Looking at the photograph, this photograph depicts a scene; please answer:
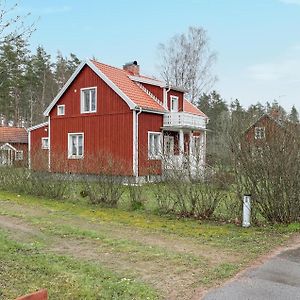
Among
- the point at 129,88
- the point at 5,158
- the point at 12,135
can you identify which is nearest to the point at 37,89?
the point at 12,135

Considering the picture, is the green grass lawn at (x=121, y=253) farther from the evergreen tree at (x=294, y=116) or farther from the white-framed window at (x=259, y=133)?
the evergreen tree at (x=294, y=116)

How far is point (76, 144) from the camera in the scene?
2577 cm

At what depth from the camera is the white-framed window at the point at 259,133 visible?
9.89 metres

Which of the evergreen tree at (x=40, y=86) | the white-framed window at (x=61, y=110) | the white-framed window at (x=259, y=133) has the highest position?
the evergreen tree at (x=40, y=86)

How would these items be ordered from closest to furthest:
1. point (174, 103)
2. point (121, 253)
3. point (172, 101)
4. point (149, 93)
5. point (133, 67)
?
1. point (121, 253)
2. point (149, 93)
3. point (172, 101)
4. point (174, 103)
5. point (133, 67)

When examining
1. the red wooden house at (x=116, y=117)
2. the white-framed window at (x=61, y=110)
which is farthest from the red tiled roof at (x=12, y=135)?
the white-framed window at (x=61, y=110)

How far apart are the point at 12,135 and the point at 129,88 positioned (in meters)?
23.0

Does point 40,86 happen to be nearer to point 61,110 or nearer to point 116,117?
point 61,110

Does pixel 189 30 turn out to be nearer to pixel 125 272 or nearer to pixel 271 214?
pixel 271 214

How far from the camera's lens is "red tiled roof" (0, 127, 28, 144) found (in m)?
42.1

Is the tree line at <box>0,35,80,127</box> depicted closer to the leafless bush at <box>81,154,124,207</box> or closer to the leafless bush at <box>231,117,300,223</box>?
the leafless bush at <box>81,154,124,207</box>

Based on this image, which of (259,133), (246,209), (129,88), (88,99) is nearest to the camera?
(259,133)

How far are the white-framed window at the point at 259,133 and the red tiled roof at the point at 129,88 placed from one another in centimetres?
1319

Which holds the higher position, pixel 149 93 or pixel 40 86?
pixel 40 86
